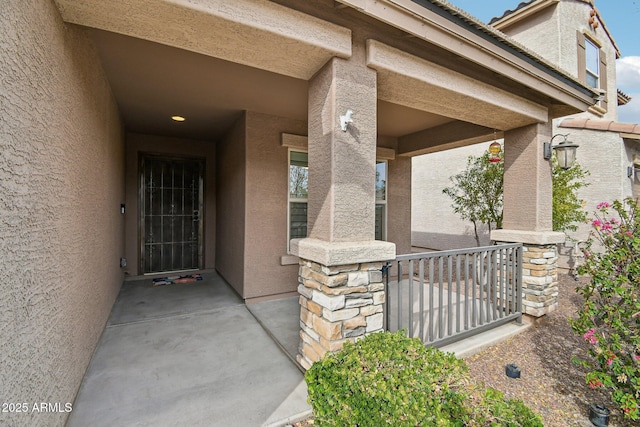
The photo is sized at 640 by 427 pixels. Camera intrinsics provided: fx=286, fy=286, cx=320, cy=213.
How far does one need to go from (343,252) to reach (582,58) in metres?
9.54

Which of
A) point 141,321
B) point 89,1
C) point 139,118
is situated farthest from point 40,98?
point 139,118

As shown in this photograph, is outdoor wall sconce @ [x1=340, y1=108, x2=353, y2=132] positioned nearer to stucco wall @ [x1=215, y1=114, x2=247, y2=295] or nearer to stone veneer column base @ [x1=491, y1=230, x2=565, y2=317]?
stucco wall @ [x1=215, y1=114, x2=247, y2=295]

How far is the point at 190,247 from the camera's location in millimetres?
6387

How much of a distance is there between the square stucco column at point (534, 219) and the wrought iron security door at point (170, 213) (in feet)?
19.3

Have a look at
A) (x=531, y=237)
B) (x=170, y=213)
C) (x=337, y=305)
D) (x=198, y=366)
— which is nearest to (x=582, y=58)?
(x=531, y=237)

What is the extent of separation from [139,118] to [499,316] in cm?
609

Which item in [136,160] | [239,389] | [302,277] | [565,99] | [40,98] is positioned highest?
[565,99]

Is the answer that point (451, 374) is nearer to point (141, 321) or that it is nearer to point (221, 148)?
point (141, 321)

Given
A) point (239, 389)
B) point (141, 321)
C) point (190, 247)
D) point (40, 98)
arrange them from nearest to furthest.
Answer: point (40, 98), point (239, 389), point (141, 321), point (190, 247)

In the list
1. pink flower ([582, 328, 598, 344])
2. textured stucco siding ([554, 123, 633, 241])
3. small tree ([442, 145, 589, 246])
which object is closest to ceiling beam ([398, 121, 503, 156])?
small tree ([442, 145, 589, 246])

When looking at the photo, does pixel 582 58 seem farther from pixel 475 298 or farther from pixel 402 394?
pixel 402 394

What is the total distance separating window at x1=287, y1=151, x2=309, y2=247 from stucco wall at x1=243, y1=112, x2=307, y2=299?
0.14 meters

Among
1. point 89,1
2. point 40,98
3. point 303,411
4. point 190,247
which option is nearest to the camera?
point 40,98

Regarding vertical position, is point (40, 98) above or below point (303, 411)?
above
